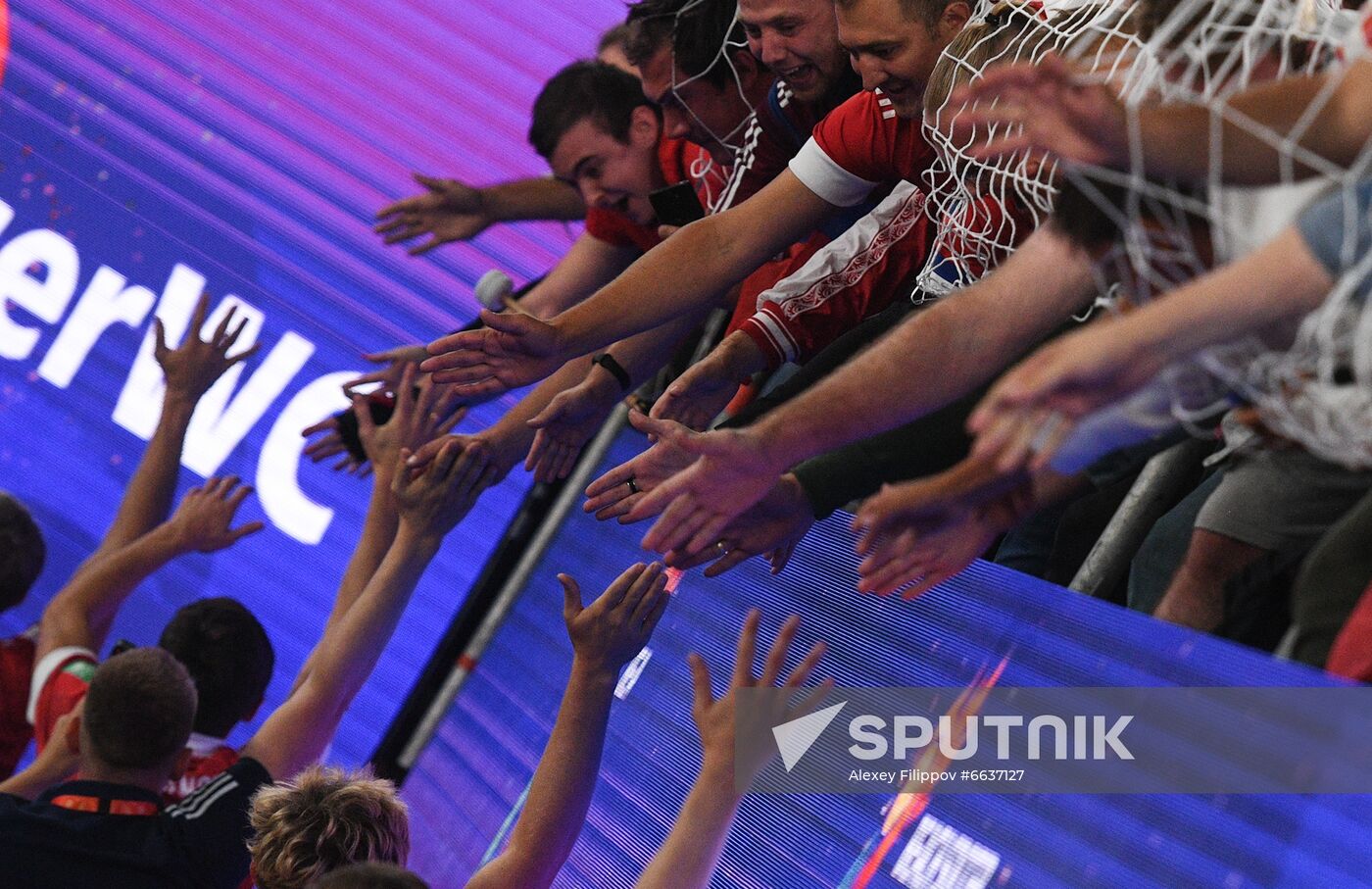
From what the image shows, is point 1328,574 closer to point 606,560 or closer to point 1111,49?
point 1111,49

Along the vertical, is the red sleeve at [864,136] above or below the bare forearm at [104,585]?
above

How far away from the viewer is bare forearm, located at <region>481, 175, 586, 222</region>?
10.9 feet

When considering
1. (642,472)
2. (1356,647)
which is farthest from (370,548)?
(1356,647)

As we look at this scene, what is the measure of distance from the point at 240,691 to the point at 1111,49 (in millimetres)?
1923

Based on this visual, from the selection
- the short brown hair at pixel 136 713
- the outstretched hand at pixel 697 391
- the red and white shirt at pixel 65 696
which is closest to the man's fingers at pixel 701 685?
the outstretched hand at pixel 697 391

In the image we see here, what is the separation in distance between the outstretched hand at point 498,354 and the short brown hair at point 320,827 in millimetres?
549

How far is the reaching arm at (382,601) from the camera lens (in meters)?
2.52

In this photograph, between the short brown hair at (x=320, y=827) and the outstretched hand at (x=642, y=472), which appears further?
the short brown hair at (x=320, y=827)

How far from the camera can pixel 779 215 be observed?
6.77ft

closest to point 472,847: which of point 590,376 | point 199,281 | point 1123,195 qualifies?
point 590,376

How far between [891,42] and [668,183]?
3.14 ft

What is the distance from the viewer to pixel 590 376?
8.30 feet

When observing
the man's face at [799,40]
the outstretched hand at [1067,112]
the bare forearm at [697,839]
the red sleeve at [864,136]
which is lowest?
the bare forearm at [697,839]

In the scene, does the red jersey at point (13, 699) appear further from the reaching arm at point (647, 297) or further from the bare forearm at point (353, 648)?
the reaching arm at point (647, 297)
